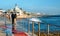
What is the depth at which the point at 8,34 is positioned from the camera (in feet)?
28.2

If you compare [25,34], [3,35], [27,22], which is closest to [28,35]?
[25,34]

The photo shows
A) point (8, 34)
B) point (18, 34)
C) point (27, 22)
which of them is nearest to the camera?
point (8, 34)

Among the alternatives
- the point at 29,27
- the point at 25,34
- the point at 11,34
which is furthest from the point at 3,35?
the point at 29,27

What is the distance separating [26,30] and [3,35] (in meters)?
1.80

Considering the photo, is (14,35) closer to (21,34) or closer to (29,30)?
(21,34)

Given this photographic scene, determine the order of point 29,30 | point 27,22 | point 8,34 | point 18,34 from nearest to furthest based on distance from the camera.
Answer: point 8,34
point 18,34
point 29,30
point 27,22

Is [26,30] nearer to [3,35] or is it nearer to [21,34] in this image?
[21,34]

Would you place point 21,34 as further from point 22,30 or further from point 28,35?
point 22,30

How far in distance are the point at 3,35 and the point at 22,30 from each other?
1.81 meters

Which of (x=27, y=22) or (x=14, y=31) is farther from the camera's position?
(x=27, y=22)

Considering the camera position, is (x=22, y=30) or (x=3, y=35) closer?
(x=3, y=35)

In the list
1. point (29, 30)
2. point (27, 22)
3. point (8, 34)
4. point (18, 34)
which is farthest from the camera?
point (27, 22)

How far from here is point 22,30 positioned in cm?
1055

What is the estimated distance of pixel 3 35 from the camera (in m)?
8.90
